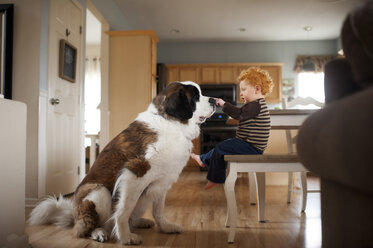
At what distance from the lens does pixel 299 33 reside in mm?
7113

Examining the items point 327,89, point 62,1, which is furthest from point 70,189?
point 327,89

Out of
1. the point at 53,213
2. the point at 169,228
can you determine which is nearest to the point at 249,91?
the point at 169,228

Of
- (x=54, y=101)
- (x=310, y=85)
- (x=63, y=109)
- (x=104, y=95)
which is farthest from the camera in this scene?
(x=310, y=85)

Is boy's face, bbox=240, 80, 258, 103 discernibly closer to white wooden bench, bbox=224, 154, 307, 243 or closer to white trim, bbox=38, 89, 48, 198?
white wooden bench, bbox=224, 154, 307, 243

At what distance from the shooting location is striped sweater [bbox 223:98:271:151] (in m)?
2.09

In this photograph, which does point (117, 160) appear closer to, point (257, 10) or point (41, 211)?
point (41, 211)

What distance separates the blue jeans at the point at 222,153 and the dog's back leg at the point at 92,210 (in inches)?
25.1

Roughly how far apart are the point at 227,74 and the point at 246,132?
540 cm

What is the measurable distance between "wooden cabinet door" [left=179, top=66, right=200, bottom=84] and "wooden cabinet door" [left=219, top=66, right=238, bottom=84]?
522mm

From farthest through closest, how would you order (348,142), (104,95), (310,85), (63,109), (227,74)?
1. (310,85)
2. (227,74)
3. (104,95)
4. (63,109)
5. (348,142)

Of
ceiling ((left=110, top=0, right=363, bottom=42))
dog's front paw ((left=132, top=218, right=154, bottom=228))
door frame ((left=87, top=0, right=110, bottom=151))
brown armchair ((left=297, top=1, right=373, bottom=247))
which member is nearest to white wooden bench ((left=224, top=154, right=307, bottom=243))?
dog's front paw ((left=132, top=218, right=154, bottom=228))

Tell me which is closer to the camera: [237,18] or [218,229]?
[218,229]

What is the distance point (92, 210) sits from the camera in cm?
165

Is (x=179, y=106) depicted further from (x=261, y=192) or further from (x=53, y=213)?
(x=53, y=213)
